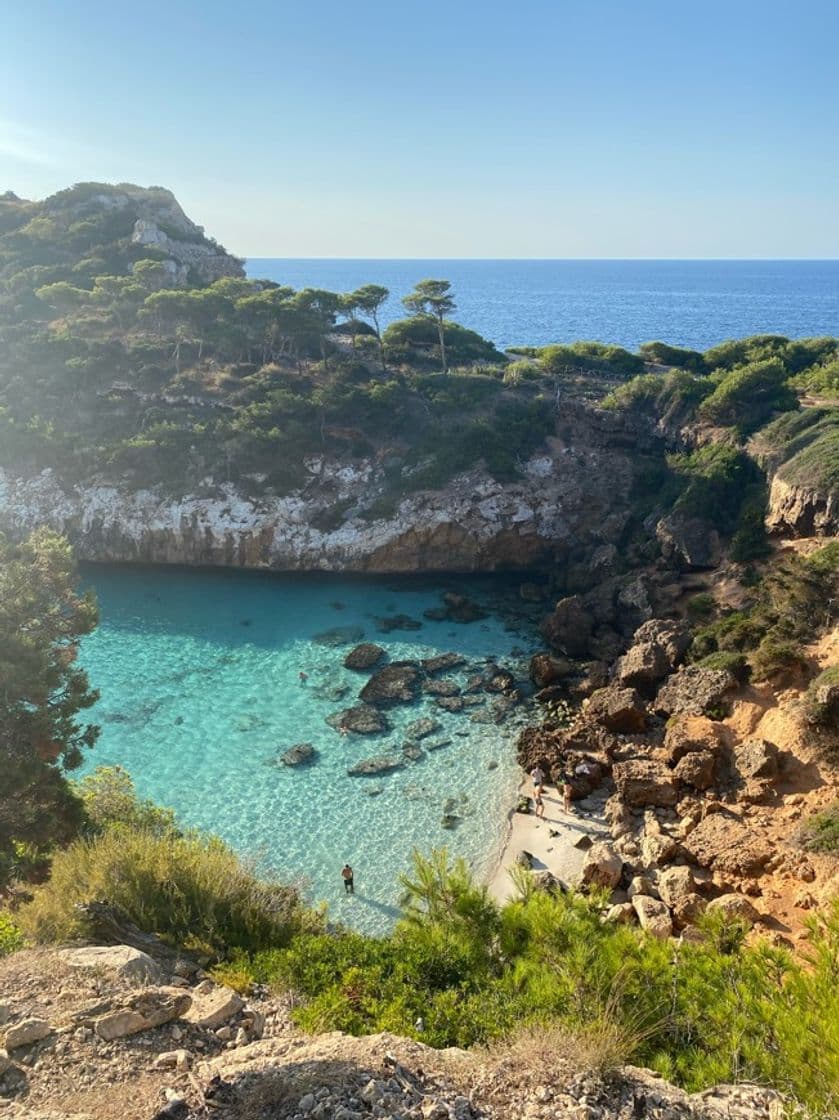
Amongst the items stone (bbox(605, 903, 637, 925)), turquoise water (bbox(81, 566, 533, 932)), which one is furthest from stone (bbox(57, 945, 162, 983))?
stone (bbox(605, 903, 637, 925))

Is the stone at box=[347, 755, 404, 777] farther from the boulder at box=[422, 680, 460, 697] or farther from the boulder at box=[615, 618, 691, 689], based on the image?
the boulder at box=[615, 618, 691, 689]

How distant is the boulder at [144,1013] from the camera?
7043 mm

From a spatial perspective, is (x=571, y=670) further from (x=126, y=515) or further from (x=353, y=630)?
(x=126, y=515)

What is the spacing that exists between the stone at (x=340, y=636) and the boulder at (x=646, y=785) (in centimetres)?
1238

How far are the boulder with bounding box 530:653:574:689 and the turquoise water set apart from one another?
40.5 inches

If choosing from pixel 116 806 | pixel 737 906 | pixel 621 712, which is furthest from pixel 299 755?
pixel 737 906

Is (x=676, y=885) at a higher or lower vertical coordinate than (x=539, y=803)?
higher

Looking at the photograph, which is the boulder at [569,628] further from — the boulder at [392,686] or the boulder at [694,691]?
the boulder at [392,686]

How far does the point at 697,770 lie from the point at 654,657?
18.7 ft

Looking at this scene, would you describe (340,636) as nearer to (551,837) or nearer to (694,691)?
(551,837)

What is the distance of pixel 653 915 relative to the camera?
1430cm

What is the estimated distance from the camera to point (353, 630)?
2916 cm

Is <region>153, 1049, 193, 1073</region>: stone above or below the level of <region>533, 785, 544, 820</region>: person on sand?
above

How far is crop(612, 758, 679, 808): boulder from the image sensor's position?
18.4 m
